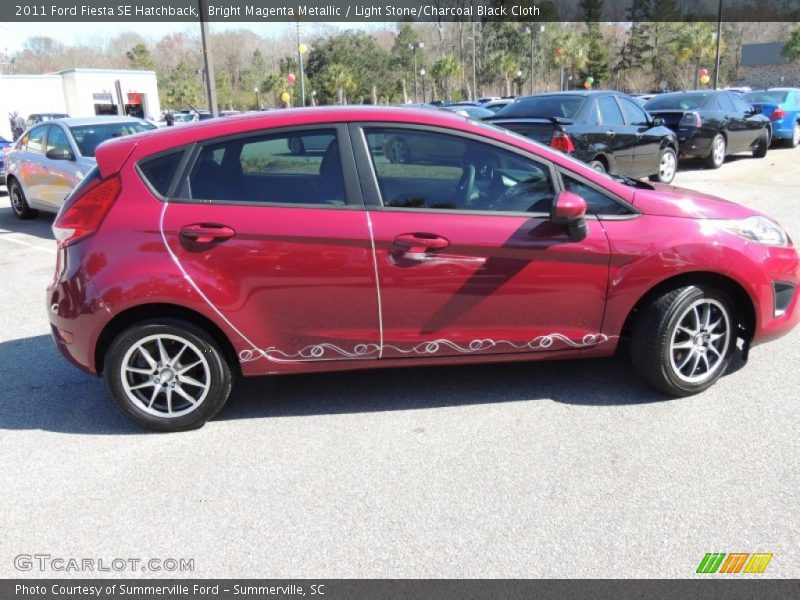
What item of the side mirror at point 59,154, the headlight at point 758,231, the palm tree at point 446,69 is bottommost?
the headlight at point 758,231

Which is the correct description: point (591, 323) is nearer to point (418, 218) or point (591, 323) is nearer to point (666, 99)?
point (418, 218)

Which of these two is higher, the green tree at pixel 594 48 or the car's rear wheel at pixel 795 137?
the green tree at pixel 594 48

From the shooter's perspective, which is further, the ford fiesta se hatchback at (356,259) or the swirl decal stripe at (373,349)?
the swirl decal stripe at (373,349)

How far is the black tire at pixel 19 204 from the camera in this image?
11.7 meters

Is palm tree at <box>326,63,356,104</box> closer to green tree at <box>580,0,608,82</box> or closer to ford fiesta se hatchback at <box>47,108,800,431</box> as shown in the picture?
green tree at <box>580,0,608,82</box>

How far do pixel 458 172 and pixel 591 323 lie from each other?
1.16 meters

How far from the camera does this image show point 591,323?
399 centimetres

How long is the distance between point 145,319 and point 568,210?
7.80 feet

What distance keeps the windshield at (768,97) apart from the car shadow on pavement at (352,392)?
57.5 feet

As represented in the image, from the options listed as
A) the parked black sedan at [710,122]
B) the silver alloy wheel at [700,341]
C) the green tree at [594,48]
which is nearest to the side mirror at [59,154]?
the silver alloy wheel at [700,341]
